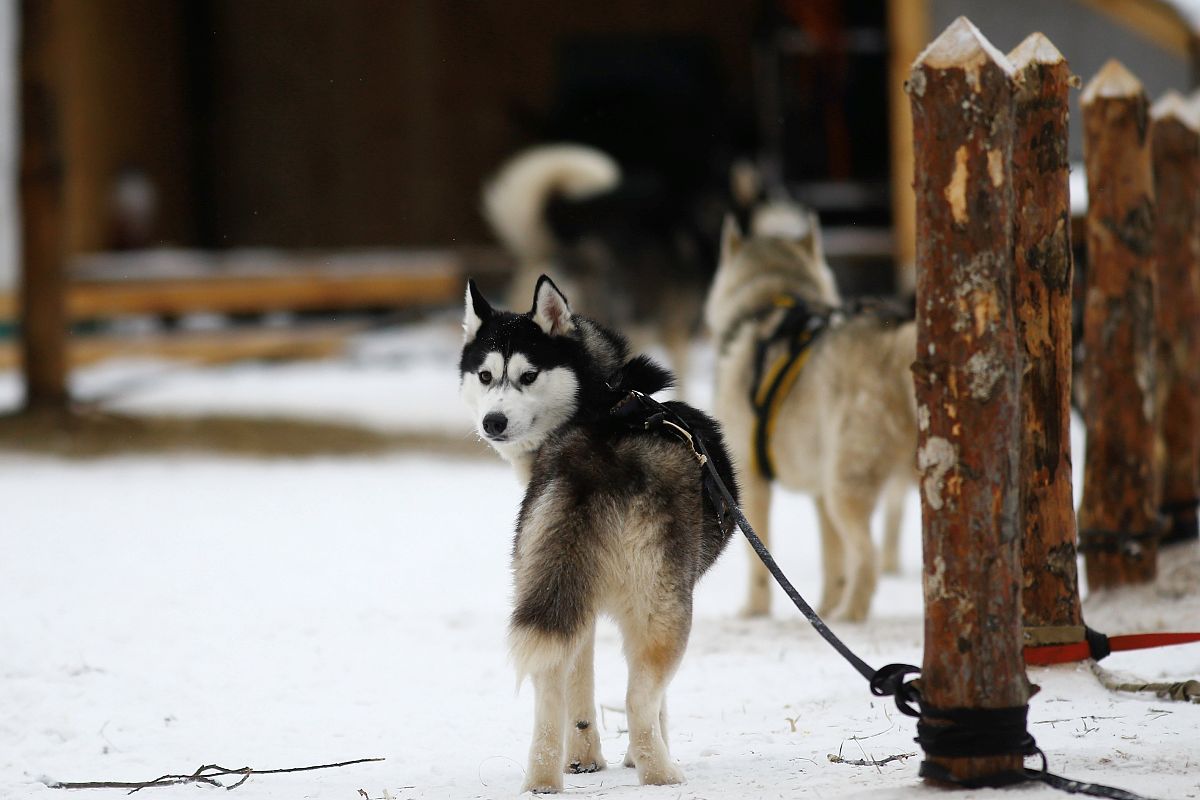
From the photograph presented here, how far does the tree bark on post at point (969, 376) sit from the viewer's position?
2.69 m

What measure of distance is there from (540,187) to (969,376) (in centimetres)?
749

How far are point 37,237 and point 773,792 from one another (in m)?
7.96

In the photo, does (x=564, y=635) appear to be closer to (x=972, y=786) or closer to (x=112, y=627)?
(x=972, y=786)

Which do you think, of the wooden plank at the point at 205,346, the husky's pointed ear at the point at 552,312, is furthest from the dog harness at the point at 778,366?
the wooden plank at the point at 205,346

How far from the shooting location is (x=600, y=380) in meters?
3.39

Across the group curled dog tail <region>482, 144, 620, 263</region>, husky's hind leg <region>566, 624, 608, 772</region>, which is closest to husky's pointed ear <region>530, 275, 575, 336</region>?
husky's hind leg <region>566, 624, 608, 772</region>

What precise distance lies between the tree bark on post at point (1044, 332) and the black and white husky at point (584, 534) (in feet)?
3.12

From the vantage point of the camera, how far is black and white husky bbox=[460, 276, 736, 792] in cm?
288

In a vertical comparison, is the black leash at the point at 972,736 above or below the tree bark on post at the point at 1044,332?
below

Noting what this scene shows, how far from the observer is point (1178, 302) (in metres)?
5.21

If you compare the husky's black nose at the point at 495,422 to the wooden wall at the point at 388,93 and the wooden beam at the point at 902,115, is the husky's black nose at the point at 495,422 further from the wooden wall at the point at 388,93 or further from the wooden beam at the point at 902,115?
the wooden wall at the point at 388,93

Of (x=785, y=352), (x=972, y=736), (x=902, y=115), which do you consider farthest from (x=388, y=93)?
(x=972, y=736)

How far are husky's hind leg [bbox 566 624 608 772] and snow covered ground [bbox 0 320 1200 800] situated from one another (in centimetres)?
6

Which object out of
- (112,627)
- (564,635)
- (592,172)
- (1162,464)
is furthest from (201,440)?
(564,635)
